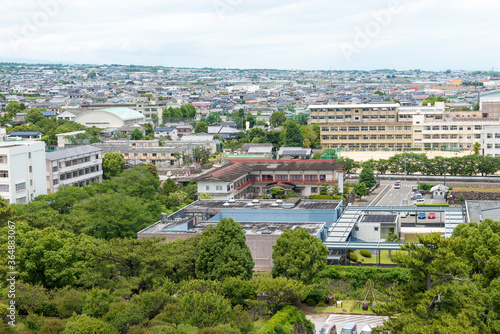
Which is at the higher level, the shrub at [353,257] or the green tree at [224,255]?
the green tree at [224,255]

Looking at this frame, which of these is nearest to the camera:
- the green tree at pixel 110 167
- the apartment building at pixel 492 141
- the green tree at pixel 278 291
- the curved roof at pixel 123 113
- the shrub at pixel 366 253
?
the green tree at pixel 278 291

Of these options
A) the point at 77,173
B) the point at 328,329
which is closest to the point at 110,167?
the point at 77,173

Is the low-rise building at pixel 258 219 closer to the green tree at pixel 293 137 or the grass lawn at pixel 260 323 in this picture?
the grass lawn at pixel 260 323

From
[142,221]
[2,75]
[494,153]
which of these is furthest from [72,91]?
[142,221]

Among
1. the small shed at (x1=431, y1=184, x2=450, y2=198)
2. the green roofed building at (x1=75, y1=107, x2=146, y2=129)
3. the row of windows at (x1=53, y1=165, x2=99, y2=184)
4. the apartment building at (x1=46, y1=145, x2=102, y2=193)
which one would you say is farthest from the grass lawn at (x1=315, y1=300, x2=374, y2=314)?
the green roofed building at (x1=75, y1=107, x2=146, y2=129)

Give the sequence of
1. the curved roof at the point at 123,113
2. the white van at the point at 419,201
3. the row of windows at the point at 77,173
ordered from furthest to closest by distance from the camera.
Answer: the curved roof at the point at 123,113
the row of windows at the point at 77,173
the white van at the point at 419,201

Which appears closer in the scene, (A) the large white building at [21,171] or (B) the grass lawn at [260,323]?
(B) the grass lawn at [260,323]

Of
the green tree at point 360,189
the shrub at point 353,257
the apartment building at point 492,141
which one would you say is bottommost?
the shrub at point 353,257

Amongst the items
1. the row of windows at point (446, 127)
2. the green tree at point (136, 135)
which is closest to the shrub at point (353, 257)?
the row of windows at point (446, 127)
